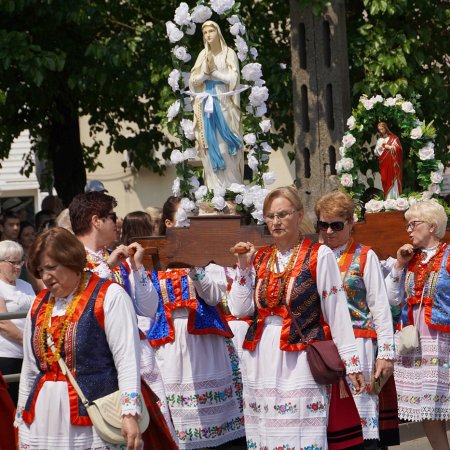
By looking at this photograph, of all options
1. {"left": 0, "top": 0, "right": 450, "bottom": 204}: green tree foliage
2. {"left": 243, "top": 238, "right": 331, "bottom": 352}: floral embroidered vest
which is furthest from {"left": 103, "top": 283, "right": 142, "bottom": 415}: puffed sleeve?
{"left": 0, "top": 0, "right": 450, "bottom": 204}: green tree foliage

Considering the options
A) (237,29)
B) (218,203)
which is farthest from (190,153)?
(237,29)

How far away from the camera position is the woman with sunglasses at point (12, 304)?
8.88 metres

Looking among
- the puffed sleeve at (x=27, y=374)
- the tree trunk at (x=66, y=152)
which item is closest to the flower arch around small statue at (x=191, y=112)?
the puffed sleeve at (x=27, y=374)

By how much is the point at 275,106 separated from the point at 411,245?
7.46 m

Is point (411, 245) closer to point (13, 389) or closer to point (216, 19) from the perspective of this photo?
point (13, 389)

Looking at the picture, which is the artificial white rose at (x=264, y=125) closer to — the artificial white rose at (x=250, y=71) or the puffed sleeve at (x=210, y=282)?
the artificial white rose at (x=250, y=71)

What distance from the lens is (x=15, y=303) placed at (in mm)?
9188

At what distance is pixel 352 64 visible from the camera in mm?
15094

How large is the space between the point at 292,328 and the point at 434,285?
2.28 meters

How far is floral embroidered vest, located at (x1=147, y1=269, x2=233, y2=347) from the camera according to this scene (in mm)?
9406

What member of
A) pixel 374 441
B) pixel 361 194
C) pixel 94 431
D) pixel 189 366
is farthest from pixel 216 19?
pixel 94 431

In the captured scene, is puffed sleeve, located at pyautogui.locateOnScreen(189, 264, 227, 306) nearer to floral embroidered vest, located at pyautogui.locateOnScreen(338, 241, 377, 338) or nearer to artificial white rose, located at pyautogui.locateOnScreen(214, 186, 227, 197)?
floral embroidered vest, located at pyautogui.locateOnScreen(338, 241, 377, 338)

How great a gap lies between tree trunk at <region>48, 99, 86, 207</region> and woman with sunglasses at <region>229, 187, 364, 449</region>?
10161 mm

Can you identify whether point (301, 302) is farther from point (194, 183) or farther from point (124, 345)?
point (194, 183)
